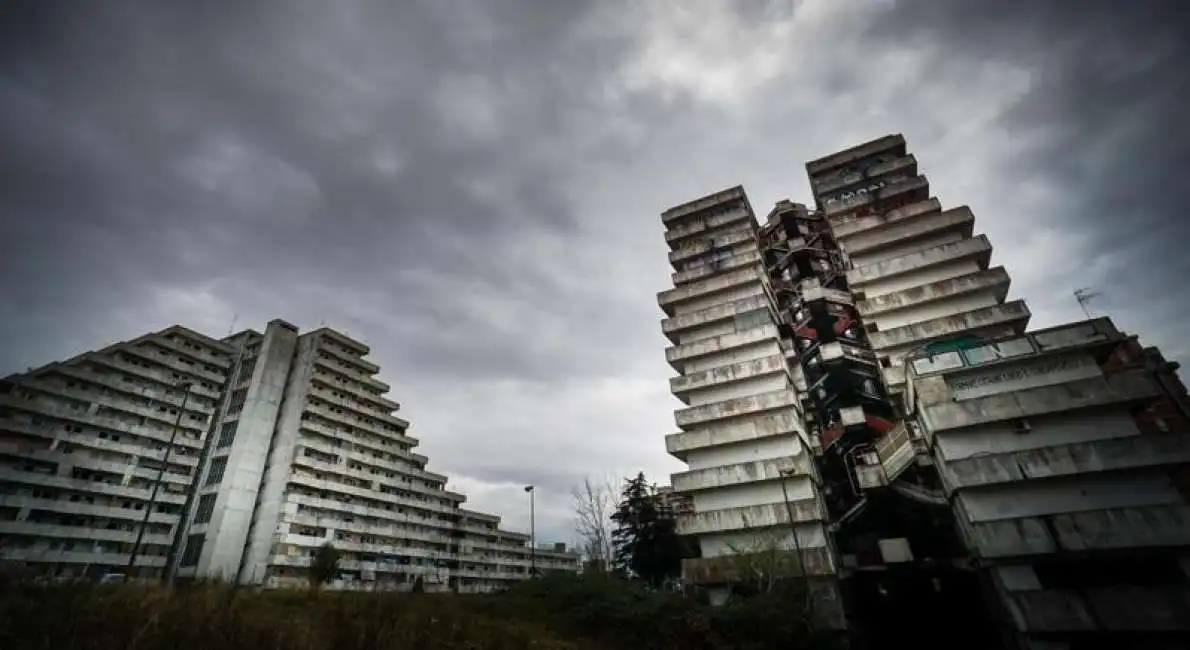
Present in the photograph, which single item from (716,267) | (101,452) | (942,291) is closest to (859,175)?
(716,267)

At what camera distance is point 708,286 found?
46469mm

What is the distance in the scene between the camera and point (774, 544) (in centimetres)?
3119

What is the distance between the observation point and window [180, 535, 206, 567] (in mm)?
44606

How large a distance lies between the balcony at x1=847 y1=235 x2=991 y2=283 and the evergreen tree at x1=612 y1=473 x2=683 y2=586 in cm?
2592

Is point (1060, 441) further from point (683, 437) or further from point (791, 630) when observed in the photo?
point (683, 437)

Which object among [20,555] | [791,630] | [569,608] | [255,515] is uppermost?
[255,515]

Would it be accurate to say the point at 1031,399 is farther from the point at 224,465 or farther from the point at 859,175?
the point at 224,465

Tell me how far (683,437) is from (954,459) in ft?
58.5

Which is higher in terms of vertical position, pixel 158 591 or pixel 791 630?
pixel 158 591

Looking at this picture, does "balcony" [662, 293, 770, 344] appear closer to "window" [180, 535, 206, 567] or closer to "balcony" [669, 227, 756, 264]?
"balcony" [669, 227, 756, 264]

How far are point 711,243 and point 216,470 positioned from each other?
5423 cm

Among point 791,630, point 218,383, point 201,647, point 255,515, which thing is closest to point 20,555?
point 255,515

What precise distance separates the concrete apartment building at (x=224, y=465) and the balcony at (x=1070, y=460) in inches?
1373

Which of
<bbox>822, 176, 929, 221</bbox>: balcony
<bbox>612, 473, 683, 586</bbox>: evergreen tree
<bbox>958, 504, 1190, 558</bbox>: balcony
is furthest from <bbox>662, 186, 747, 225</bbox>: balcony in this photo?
<bbox>958, 504, 1190, 558</bbox>: balcony
